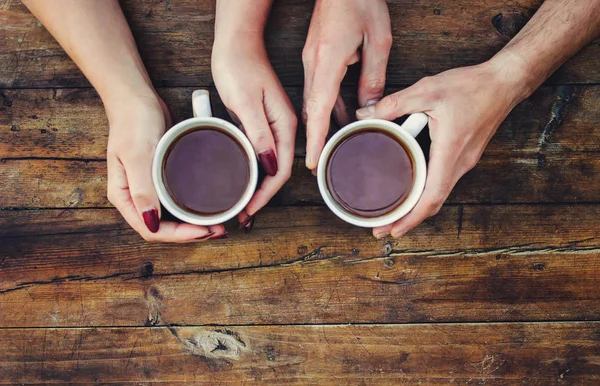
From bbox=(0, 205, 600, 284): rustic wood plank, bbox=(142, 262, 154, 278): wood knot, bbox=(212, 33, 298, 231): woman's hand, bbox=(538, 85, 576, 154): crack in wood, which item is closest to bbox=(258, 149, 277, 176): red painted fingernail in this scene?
bbox=(212, 33, 298, 231): woman's hand

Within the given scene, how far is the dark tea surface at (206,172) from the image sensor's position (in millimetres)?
887

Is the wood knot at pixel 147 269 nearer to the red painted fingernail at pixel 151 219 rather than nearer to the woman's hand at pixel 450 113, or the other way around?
the red painted fingernail at pixel 151 219

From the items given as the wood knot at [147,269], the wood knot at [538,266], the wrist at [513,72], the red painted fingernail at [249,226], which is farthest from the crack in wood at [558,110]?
the wood knot at [147,269]

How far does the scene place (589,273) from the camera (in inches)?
42.8

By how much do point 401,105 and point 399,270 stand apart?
0.42 m

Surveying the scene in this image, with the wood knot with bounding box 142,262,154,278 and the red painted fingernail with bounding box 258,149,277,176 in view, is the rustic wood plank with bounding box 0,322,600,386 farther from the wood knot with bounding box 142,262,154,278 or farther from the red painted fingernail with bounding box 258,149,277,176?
the red painted fingernail with bounding box 258,149,277,176

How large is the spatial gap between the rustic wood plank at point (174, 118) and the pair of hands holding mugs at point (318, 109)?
13 centimetres

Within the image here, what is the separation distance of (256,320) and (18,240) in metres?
0.64

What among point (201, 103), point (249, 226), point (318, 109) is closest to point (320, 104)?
point (318, 109)

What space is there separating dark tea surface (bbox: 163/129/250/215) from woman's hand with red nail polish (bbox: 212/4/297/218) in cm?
5

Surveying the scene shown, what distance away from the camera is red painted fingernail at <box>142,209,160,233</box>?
2.85ft

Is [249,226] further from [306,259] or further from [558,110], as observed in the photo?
[558,110]

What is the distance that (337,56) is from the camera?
2.96 ft

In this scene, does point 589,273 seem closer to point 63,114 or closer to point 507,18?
point 507,18
